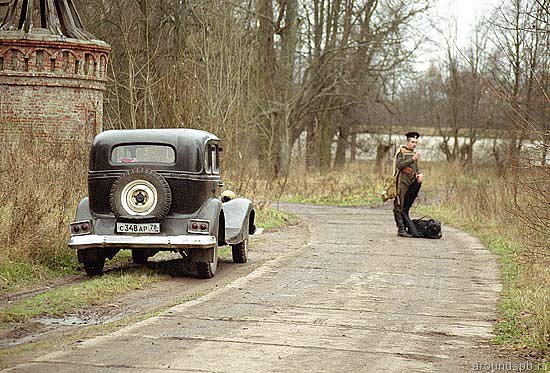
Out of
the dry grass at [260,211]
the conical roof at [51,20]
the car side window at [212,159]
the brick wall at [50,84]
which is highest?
the conical roof at [51,20]

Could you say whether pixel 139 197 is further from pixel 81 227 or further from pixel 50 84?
pixel 50 84

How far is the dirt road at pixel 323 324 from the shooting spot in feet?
25.3

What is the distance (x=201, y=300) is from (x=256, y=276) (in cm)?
233

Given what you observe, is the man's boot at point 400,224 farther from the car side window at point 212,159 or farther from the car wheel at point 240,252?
the car side window at point 212,159

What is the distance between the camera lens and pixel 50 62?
25.7m

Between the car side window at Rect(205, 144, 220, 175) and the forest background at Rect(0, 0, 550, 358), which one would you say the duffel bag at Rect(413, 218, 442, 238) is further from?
the car side window at Rect(205, 144, 220, 175)

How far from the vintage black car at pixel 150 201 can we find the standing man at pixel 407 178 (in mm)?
6855

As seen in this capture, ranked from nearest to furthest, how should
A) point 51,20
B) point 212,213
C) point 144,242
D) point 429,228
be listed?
1. point 144,242
2. point 212,213
3. point 429,228
4. point 51,20

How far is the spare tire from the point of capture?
12.5 metres

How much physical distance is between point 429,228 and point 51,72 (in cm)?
1178

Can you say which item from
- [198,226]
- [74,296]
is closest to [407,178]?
[198,226]

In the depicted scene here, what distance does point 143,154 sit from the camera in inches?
517

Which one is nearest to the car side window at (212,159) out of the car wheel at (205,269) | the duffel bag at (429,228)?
the car wheel at (205,269)

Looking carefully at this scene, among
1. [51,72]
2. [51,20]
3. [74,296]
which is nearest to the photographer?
[74,296]
